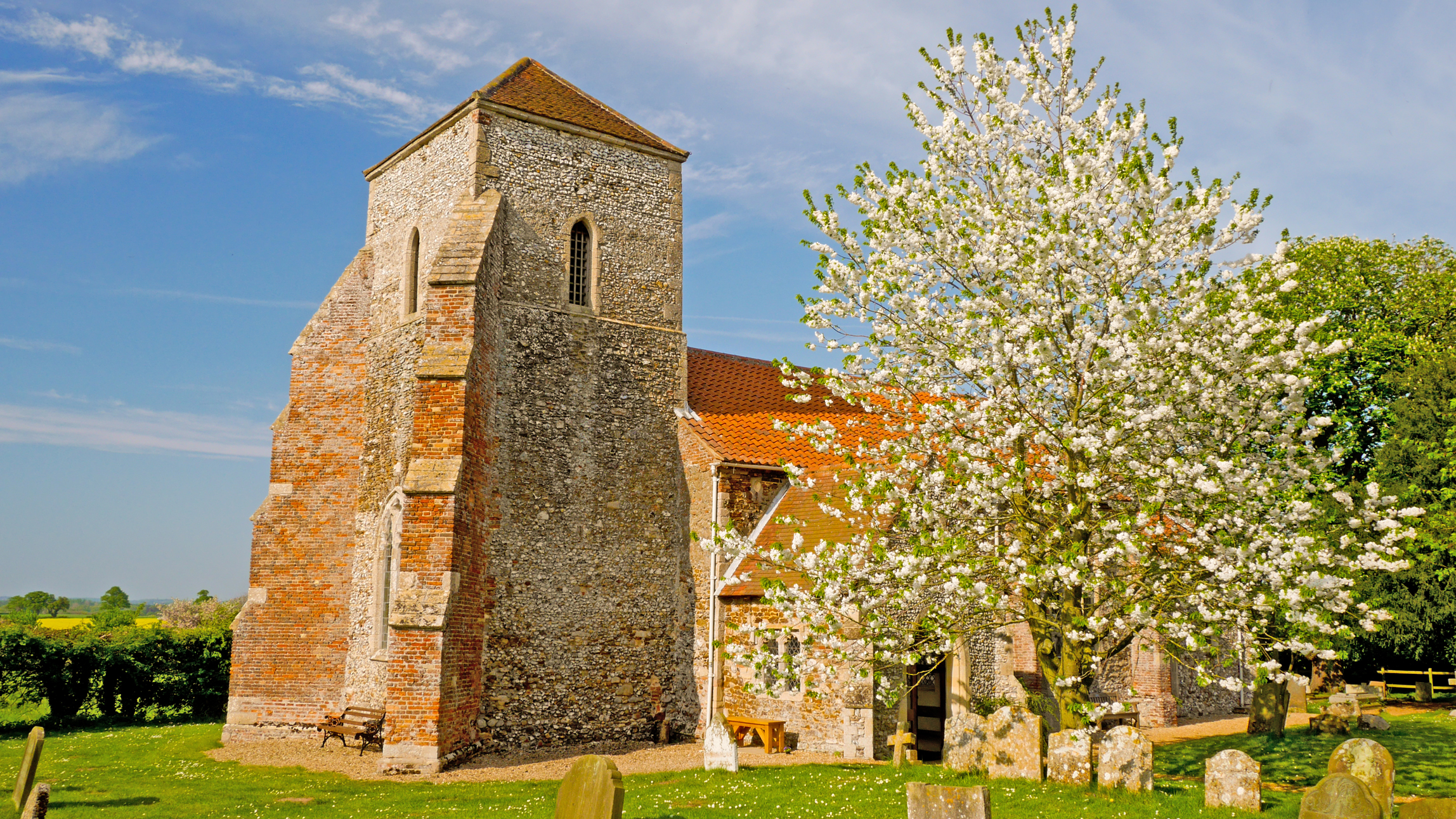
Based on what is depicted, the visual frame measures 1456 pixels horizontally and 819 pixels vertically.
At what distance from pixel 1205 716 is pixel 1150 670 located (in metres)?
3.73

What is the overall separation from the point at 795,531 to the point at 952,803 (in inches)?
464

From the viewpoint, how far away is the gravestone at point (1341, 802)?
807 cm

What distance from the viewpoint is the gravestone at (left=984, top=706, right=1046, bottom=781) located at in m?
13.1

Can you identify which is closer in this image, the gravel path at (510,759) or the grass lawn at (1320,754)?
the grass lawn at (1320,754)

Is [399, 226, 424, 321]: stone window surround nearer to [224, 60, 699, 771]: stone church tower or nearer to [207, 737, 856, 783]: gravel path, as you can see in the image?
[224, 60, 699, 771]: stone church tower

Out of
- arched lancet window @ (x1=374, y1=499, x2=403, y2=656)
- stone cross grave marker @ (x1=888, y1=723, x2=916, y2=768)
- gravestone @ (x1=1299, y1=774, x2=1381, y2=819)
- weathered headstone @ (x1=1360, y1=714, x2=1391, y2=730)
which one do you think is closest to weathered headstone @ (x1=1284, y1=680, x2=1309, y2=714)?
weathered headstone @ (x1=1360, y1=714, x2=1391, y2=730)

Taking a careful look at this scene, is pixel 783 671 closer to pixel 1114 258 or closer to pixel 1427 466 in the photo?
pixel 1114 258

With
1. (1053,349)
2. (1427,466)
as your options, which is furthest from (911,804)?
(1427,466)

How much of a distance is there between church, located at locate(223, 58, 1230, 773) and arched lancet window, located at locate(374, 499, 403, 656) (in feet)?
0.15

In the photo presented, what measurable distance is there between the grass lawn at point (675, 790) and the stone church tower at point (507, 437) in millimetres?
2542

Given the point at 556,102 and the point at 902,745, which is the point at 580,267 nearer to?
the point at 556,102

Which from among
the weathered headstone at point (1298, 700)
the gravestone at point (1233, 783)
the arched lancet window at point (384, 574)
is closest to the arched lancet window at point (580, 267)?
the arched lancet window at point (384, 574)

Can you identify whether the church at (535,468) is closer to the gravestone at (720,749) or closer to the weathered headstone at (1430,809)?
the gravestone at (720,749)

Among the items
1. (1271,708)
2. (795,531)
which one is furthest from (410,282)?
(1271,708)
